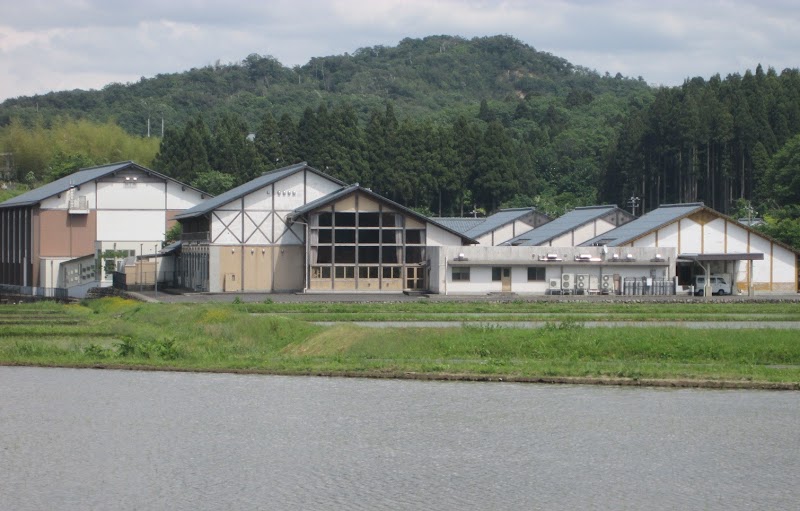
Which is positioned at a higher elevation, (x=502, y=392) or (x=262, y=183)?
(x=262, y=183)

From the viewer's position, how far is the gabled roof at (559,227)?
6272cm

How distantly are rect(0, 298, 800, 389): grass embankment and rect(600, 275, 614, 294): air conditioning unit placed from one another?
23.6 m

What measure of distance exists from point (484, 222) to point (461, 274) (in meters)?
22.1

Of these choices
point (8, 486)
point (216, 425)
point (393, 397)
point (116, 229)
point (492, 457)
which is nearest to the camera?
point (8, 486)

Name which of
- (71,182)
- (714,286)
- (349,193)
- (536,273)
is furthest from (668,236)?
(71,182)

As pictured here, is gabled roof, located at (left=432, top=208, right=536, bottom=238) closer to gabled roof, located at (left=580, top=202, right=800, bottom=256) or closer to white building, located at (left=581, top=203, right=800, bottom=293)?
gabled roof, located at (left=580, top=202, right=800, bottom=256)

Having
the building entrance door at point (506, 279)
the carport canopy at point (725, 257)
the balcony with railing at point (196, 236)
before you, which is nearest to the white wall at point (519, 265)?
the building entrance door at point (506, 279)

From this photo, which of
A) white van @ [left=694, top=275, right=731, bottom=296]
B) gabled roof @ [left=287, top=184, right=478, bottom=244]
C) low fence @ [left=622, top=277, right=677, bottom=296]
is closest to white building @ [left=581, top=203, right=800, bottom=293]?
white van @ [left=694, top=275, right=731, bottom=296]

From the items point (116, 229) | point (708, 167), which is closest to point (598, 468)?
point (116, 229)

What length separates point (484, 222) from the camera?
73250 millimetres

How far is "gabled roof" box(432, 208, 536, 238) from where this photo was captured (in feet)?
226

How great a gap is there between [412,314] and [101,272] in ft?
84.2

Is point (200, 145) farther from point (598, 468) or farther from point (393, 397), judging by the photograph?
point (598, 468)

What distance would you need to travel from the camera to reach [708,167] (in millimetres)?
83875
